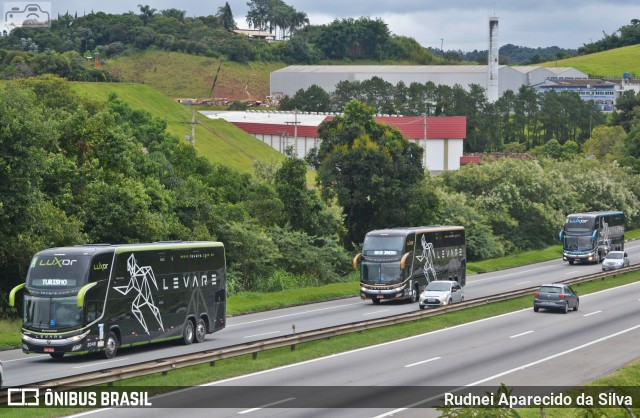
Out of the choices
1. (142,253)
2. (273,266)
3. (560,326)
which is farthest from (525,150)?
(142,253)

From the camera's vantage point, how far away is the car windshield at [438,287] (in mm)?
50866

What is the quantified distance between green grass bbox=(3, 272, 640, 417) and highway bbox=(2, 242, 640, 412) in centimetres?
268

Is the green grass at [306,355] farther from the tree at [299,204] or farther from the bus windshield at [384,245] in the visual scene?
the tree at [299,204]

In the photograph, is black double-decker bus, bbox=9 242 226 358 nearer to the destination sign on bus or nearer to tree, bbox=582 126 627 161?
the destination sign on bus

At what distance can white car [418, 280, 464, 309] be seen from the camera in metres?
50.0

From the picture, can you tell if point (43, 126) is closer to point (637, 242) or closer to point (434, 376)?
point (434, 376)

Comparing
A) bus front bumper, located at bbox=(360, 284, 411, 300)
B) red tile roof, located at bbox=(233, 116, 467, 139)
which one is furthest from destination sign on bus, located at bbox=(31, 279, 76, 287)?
red tile roof, located at bbox=(233, 116, 467, 139)

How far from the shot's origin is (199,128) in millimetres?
134000

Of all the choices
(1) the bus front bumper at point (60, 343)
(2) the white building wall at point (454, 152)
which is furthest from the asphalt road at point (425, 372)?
(2) the white building wall at point (454, 152)

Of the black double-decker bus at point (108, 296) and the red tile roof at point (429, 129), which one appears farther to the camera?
the red tile roof at point (429, 129)

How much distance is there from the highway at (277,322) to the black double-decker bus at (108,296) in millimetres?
667

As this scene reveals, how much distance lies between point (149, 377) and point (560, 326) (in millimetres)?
20830

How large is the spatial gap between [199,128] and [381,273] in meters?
84.3

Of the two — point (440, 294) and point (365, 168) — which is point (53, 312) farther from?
point (365, 168)
